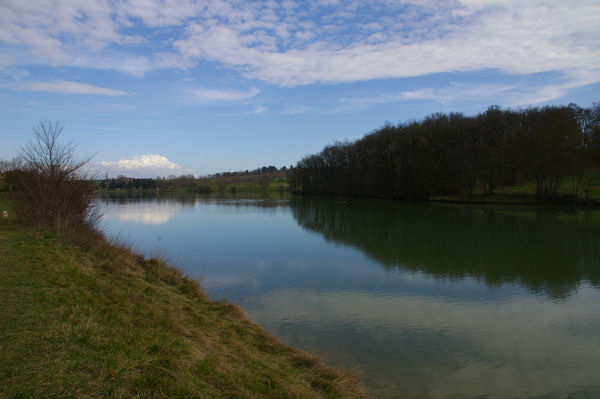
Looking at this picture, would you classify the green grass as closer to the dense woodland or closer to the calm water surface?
the dense woodland

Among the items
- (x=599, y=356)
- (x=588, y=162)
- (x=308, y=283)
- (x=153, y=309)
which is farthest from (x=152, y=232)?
(x=588, y=162)

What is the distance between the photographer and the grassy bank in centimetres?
361

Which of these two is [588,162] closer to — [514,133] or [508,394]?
[514,133]

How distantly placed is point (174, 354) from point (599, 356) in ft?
22.4

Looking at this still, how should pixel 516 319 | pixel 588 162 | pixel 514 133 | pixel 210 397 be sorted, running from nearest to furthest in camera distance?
pixel 210 397 → pixel 516 319 → pixel 588 162 → pixel 514 133

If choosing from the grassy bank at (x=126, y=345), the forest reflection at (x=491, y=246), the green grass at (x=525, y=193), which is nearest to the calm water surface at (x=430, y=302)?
the forest reflection at (x=491, y=246)

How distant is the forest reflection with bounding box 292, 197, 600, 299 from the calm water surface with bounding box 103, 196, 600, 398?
8 cm

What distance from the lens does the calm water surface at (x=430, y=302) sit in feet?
19.4

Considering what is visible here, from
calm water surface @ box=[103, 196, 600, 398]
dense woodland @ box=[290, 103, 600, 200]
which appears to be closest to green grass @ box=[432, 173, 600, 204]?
dense woodland @ box=[290, 103, 600, 200]

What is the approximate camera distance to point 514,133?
148 feet

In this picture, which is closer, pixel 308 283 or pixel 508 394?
pixel 508 394

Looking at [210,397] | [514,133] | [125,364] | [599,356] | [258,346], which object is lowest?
[599,356]

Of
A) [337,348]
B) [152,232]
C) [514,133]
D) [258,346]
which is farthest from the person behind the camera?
[514,133]

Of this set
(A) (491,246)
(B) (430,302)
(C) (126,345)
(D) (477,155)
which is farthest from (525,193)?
(C) (126,345)
